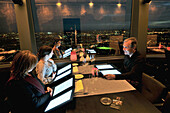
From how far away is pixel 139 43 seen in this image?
10.3 feet

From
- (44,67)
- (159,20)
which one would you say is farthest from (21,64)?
(159,20)

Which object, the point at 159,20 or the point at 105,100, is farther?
the point at 159,20

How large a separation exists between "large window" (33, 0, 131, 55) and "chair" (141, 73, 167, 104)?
1880 millimetres

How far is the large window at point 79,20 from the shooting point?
114 inches

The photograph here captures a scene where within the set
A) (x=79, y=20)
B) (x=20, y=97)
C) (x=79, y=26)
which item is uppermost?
(x=79, y=20)

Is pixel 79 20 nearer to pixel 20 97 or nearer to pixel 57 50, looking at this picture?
pixel 57 50

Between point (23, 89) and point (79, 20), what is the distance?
95.4 inches

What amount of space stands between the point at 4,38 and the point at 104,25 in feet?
8.53

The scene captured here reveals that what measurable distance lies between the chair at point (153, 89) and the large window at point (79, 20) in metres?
1.88

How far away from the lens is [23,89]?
1.02m

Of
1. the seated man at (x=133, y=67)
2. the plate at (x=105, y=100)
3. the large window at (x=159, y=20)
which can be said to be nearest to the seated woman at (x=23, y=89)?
the plate at (x=105, y=100)

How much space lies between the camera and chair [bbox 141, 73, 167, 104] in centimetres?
136

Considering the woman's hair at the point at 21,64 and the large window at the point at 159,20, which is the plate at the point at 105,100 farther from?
the large window at the point at 159,20

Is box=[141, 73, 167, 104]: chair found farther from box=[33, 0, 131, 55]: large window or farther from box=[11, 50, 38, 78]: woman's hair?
box=[33, 0, 131, 55]: large window
